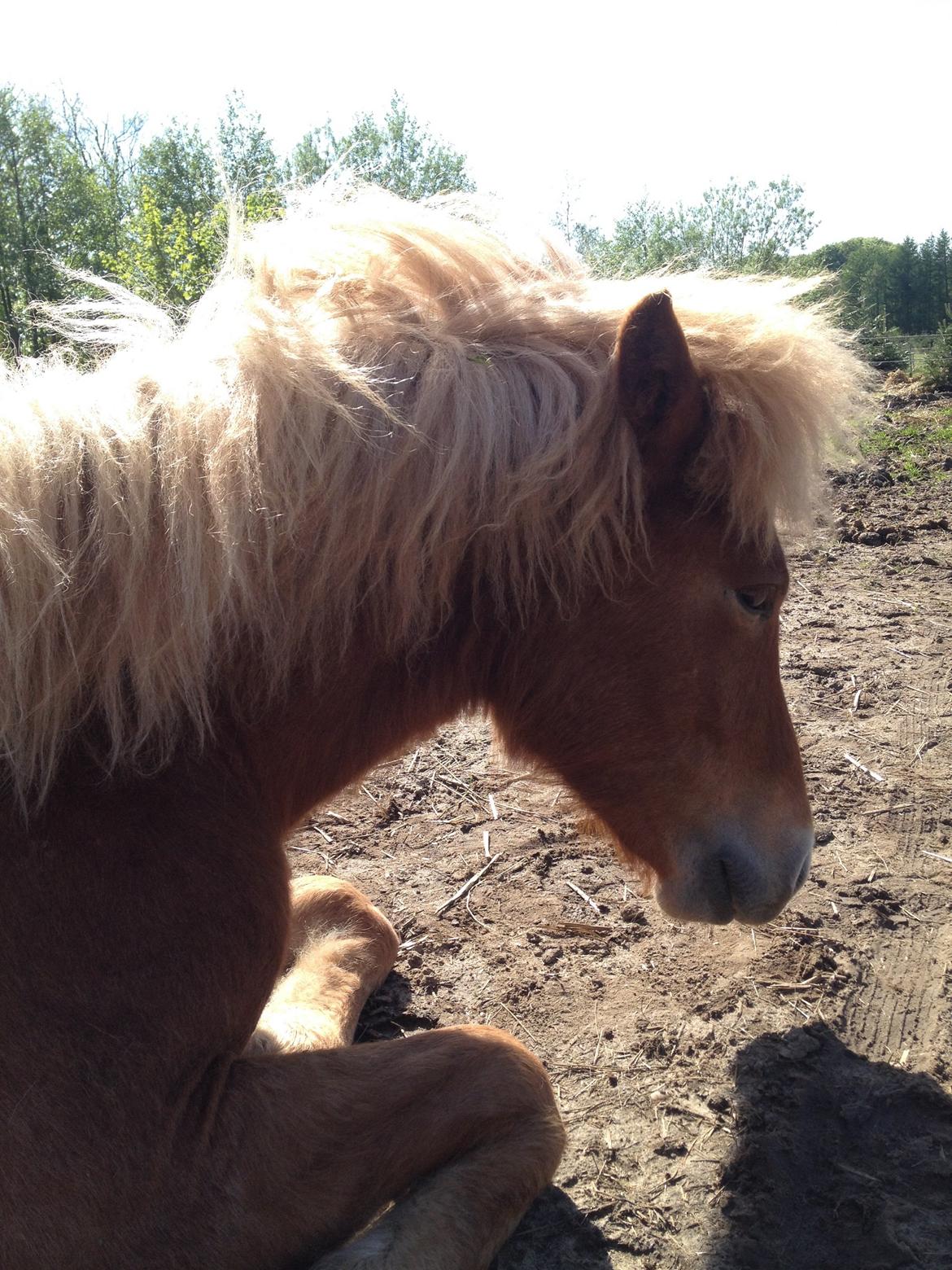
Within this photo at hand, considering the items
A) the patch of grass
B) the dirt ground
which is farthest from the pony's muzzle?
the patch of grass

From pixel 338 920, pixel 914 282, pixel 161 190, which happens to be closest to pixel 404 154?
pixel 161 190

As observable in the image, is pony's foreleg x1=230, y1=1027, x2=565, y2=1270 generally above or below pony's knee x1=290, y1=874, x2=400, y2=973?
above

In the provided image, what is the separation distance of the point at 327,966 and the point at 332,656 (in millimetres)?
1232

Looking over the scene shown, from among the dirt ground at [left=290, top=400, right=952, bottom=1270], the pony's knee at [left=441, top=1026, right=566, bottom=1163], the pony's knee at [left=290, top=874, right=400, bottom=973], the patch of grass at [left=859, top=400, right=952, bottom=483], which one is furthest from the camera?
the patch of grass at [left=859, top=400, right=952, bottom=483]

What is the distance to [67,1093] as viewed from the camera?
1549 millimetres

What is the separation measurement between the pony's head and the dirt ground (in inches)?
15.0

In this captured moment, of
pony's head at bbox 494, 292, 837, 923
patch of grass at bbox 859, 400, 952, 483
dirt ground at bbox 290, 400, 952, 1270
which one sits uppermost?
pony's head at bbox 494, 292, 837, 923

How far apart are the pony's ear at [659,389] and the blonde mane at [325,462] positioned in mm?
42

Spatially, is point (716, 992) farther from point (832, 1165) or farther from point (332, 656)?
point (332, 656)

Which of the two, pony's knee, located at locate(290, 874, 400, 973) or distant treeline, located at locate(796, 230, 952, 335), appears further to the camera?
distant treeline, located at locate(796, 230, 952, 335)

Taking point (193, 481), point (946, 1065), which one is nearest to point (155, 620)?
point (193, 481)

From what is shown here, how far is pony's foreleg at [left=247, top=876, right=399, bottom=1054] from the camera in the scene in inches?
92.3

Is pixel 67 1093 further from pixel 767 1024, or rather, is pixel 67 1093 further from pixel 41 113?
pixel 41 113

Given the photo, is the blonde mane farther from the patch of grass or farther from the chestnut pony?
the patch of grass
